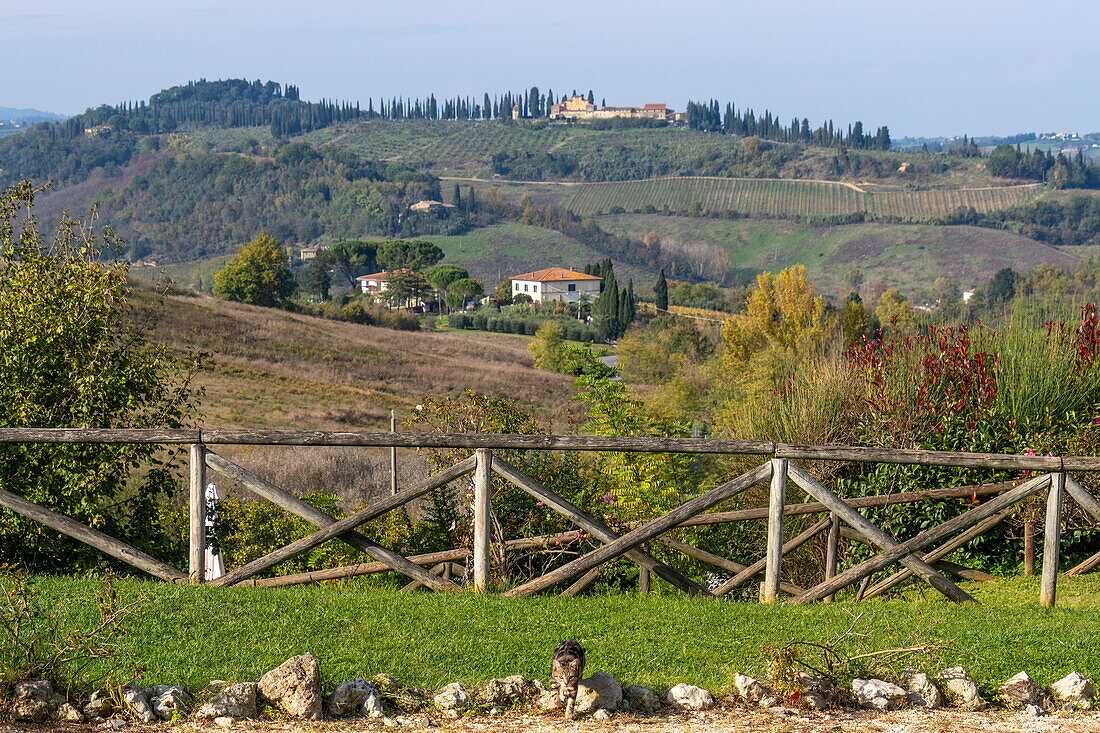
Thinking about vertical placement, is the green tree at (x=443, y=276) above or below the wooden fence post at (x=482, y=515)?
below

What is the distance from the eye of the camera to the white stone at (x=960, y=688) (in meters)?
3.78

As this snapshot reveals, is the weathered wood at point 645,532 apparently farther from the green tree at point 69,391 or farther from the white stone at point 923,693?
the green tree at point 69,391

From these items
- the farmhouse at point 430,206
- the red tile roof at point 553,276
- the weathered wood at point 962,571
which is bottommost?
the red tile roof at point 553,276

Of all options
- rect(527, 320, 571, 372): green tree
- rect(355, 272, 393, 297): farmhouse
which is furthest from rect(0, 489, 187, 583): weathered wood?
rect(355, 272, 393, 297): farmhouse

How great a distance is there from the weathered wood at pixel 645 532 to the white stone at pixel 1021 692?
155cm

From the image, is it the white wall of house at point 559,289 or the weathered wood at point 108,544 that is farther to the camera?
the white wall of house at point 559,289

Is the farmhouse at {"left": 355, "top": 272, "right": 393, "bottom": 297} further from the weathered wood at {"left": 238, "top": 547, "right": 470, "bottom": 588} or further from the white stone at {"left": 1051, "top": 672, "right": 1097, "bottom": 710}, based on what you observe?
the white stone at {"left": 1051, "top": 672, "right": 1097, "bottom": 710}

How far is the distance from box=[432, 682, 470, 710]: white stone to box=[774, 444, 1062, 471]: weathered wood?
7.25 ft

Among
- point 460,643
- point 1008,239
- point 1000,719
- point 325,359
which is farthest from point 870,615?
point 1008,239

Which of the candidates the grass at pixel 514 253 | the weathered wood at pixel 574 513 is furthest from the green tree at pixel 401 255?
the weathered wood at pixel 574 513

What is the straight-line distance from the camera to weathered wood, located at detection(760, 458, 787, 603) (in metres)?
5.07

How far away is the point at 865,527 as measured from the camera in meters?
5.07

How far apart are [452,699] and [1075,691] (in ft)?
8.08

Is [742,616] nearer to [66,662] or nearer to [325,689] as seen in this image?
[325,689]
